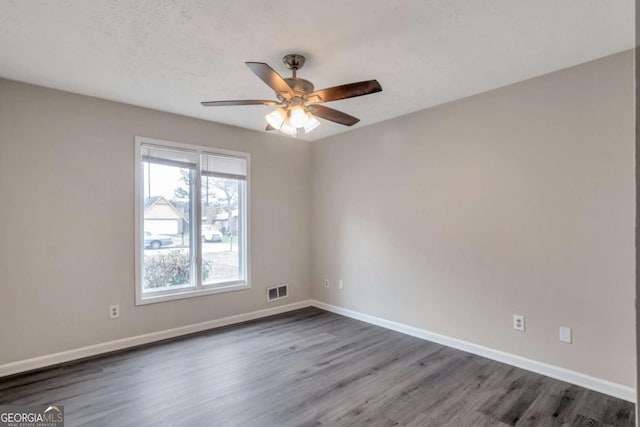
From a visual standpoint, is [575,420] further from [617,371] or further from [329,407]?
[329,407]

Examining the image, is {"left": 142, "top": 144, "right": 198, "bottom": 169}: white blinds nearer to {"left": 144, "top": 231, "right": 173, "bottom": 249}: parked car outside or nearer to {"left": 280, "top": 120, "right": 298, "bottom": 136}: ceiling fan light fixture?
{"left": 144, "top": 231, "right": 173, "bottom": 249}: parked car outside

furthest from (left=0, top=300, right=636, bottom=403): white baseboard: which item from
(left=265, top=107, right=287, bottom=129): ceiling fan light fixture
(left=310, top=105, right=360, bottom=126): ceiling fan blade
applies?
(left=265, top=107, right=287, bottom=129): ceiling fan light fixture

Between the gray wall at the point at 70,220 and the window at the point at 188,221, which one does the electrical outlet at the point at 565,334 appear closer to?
the window at the point at 188,221

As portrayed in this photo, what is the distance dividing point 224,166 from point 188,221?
825 mm

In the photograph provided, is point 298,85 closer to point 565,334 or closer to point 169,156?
point 169,156

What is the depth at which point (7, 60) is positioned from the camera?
2525 mm

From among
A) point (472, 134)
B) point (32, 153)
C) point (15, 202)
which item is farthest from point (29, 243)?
point (472, 134)

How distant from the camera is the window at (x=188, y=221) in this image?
3645 millimetres

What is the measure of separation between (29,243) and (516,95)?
4.55 metres

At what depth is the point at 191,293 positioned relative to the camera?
3.91m

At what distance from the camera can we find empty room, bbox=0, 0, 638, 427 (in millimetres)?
2211

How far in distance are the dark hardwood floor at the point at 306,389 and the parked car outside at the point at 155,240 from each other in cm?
107

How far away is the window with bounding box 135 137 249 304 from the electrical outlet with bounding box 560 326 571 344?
3398 millimetres

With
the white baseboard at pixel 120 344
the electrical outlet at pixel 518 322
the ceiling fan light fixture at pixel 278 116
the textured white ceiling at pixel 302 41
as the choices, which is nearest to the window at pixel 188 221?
the white baseboard at pixel 120 344
